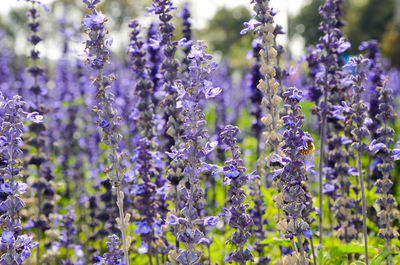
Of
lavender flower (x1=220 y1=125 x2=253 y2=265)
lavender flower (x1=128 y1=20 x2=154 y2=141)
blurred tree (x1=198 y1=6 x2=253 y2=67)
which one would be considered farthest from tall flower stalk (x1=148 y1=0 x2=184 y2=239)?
blurred tree (x1=198 y1=6 x2=253 y2=67)

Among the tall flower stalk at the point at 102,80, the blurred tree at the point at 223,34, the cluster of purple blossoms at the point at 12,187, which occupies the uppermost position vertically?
the blurred tree at the point at 223,34

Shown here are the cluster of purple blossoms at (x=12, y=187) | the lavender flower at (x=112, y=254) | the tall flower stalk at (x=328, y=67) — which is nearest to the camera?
the cluster of purple blossoms at (x=12, y=187)

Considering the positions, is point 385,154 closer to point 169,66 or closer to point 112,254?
point 169,66

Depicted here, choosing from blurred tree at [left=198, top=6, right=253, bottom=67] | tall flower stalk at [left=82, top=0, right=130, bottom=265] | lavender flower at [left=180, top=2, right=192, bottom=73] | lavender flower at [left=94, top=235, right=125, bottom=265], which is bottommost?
lavender flower at [left=94, top=235, right=125, bottom=265]

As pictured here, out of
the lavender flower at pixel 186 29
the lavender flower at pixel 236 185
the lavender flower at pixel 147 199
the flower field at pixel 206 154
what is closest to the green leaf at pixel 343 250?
the flower field at pixel 206 154

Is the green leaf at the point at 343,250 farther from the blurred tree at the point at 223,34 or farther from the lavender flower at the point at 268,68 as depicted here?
the blurred tree at the point at 223,34

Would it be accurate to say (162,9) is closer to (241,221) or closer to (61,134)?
(241,221)

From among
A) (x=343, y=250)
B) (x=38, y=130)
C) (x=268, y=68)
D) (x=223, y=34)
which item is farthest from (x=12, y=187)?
(x=223, y=34)

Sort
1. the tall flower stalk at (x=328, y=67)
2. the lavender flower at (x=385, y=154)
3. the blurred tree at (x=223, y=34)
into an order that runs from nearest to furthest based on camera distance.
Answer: the lavender flower at (x=385, y=154), the tall flower stalk at (x=328, y=67), the blurred tree at (x=223, y=34)

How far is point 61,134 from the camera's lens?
36.9ft

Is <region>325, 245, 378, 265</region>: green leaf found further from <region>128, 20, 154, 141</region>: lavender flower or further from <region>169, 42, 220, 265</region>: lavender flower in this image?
<region>128, 20, 154, 141</region>: lavender flower

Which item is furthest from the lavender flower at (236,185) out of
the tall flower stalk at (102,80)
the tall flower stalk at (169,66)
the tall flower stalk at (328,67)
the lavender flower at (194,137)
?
the tall flower stalk at (328,67)

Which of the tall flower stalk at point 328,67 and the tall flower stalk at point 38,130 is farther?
the tall flower stalk at point 38,130

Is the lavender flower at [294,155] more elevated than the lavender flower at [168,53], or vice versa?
the lavender flower at [168,53]
